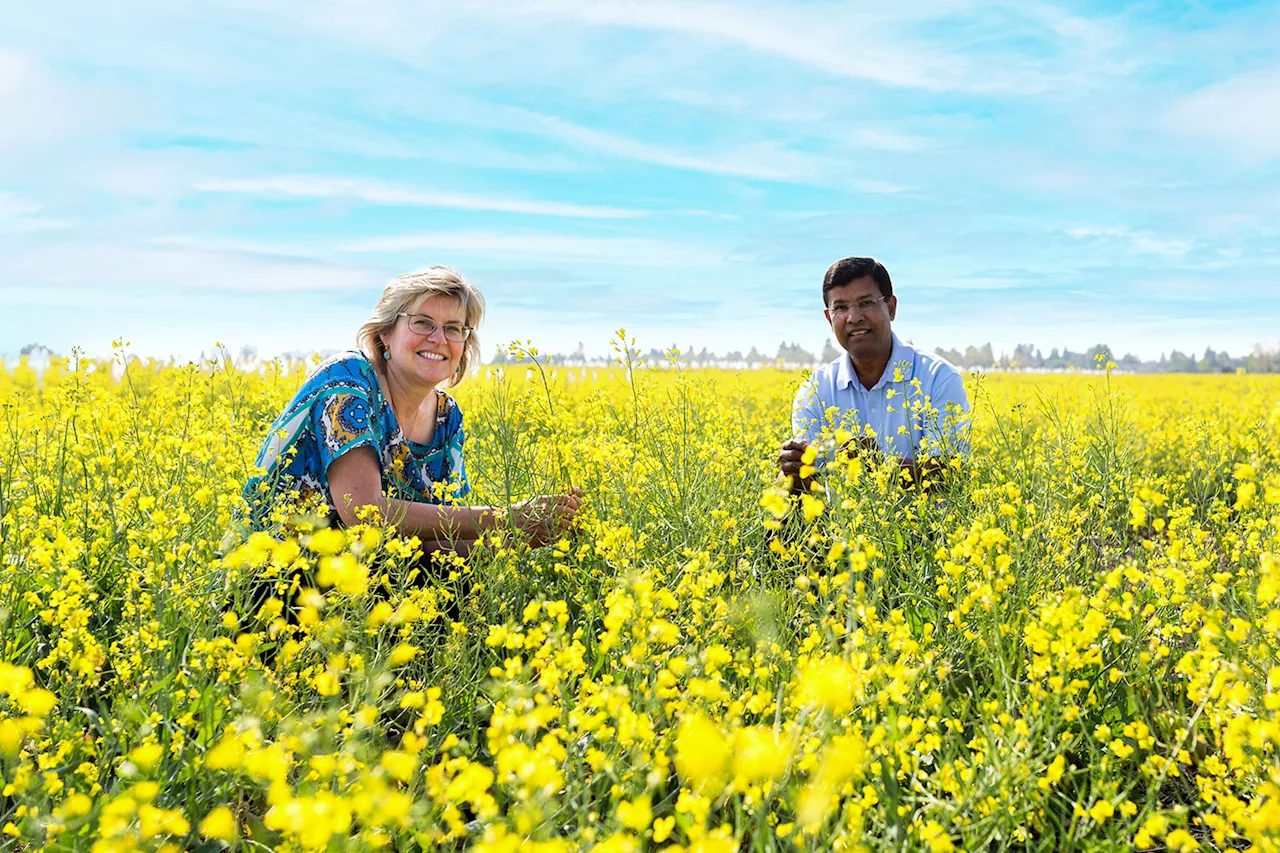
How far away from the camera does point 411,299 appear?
343cm

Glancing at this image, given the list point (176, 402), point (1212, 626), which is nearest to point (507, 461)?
point (1212, 626)

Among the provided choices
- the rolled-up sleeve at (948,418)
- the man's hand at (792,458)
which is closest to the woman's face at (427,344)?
the man's hand at (792,458)

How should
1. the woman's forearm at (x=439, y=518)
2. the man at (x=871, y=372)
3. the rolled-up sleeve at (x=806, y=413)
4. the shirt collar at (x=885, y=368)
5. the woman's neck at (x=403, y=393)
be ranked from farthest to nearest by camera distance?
the shirt collar at (x=885, y=368), the man at (x=871, y=372), the rolled-up sleeve at (x=806, y=413), the woman's neck at (x=403, y=393), the woman's forearm at (x=439, y=518)

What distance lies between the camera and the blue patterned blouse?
10.2ft

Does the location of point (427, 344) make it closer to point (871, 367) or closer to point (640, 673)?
point (640, 673)

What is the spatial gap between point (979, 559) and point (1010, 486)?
757mm

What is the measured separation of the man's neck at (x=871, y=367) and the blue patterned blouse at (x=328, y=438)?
240 cm

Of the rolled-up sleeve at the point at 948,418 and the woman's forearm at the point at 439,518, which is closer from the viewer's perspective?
the woman's forearm at the point at 439,518

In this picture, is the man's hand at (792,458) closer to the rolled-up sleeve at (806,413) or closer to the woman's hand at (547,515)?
the rolled-up sleeve at (806,413)

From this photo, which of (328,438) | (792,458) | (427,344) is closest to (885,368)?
(792,458)

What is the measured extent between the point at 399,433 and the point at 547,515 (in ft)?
2.71

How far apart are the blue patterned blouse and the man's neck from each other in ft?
7.86

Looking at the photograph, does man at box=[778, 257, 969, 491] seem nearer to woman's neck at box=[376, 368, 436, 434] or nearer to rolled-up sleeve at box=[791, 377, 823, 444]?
rolled-up sleeve at box=[791, 377, 823, 444]

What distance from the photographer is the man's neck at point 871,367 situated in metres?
4.61
